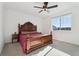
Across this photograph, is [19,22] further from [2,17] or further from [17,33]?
[2,17]

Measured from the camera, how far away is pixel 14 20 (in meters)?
1.85

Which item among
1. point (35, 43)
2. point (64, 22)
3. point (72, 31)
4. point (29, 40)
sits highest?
point (64, 22)

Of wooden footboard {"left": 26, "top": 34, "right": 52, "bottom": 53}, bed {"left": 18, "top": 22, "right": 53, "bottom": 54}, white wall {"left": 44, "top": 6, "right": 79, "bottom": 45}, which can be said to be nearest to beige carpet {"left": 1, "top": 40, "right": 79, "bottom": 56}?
white wall {"left": 44, "top": 6, "right": 79, "bottom": 45}

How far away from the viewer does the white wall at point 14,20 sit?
1.69 meters

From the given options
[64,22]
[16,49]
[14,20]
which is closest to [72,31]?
[64,22]

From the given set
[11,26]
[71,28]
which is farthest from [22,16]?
[71,28]

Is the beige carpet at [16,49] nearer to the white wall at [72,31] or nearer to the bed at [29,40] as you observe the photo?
the white wall at [72,31]

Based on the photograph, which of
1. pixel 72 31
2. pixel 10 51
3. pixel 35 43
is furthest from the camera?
pixel 35 43

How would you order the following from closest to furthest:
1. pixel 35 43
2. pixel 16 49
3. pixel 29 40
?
pixel 16 49 → pixel 29 40 → pixel 35 43

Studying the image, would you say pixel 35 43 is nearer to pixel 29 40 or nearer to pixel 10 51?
pixel 29 40

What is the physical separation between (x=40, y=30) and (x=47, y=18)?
1.22ft

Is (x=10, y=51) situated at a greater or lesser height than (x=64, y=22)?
lesser

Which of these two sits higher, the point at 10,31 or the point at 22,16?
the point at 22,16

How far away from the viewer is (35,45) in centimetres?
293
